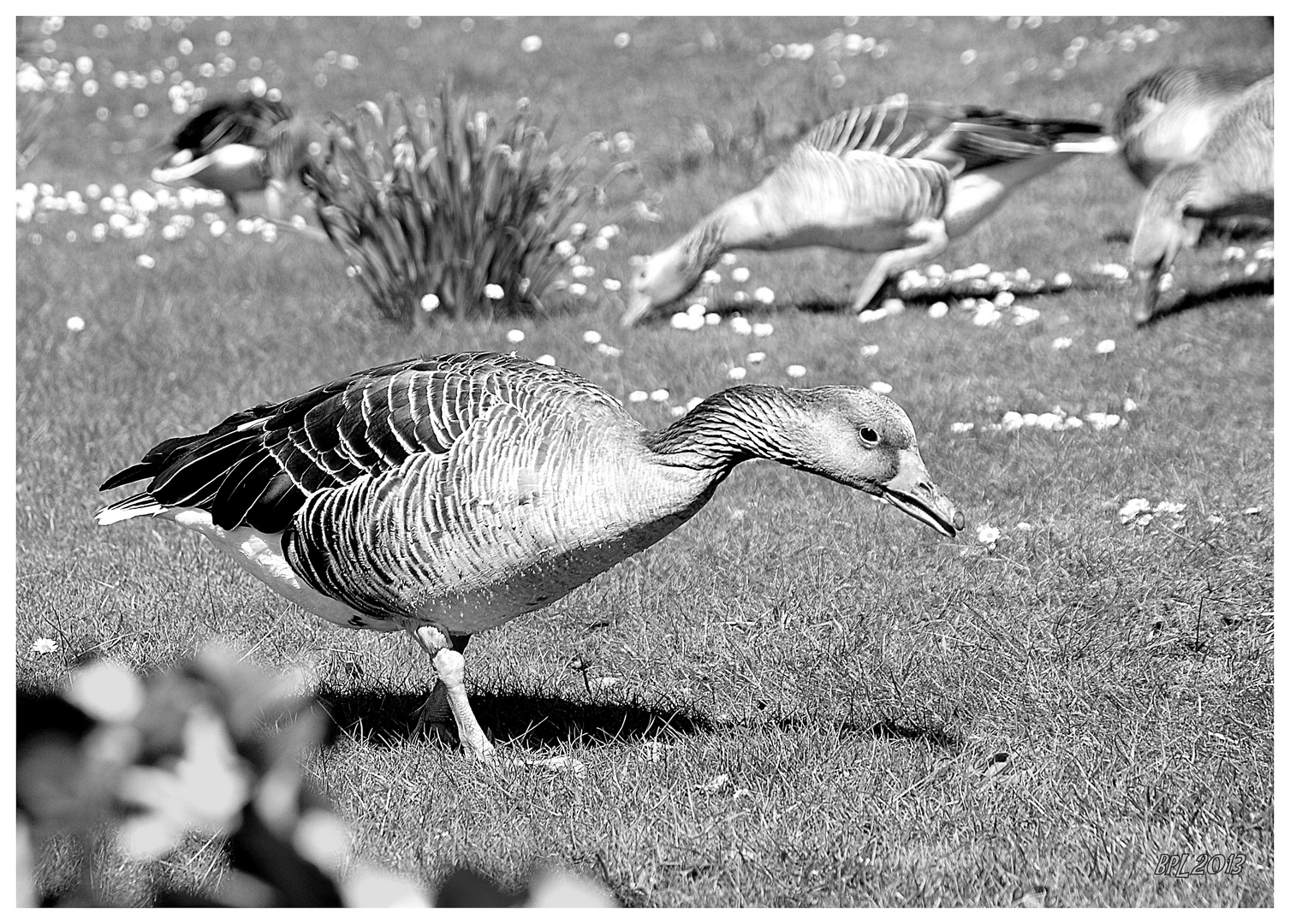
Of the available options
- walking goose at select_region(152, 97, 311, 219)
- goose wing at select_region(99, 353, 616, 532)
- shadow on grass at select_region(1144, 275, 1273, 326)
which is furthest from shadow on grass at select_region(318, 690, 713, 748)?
walking goose at select_region(152, 97, 311, 219)

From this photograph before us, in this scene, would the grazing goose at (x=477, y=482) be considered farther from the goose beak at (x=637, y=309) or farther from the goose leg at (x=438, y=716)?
the goose beak at (x=637, y=309)

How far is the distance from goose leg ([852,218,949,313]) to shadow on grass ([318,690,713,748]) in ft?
17.6

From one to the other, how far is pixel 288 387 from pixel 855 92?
8929 millimetres

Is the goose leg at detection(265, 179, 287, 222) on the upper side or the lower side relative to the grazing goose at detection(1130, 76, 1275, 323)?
lower

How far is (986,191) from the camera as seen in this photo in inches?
387

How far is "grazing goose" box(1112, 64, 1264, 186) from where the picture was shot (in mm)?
10945

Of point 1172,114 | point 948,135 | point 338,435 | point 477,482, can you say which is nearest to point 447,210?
point 948,135

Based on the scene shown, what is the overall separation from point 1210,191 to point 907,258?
1.94 m

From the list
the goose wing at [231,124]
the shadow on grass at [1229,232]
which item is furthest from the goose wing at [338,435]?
the goose wing at [231,124]

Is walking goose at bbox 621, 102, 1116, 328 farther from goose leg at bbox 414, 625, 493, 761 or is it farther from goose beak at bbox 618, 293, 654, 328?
goose leg at bbox 414, 625, 493, 761

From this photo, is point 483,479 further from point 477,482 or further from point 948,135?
point 948,135

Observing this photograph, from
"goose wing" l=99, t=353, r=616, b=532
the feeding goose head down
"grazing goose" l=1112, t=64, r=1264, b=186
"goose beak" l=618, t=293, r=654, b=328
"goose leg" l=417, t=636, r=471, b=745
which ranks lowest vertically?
"goose beak" l=618, t=293, r=654, b=328

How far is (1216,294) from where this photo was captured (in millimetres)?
9430

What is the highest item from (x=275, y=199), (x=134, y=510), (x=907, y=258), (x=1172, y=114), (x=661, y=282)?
(x=134, y=510)
